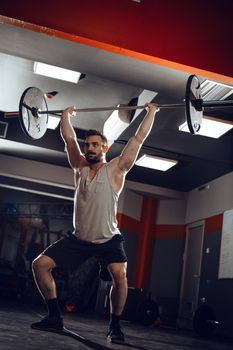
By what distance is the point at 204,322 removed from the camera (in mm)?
6102

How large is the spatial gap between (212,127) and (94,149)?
10.8ft

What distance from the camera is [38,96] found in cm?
413

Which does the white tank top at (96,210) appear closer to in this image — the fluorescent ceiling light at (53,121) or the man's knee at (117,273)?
the man's knee at (117,273)

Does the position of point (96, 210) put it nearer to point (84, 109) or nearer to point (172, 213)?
point (84, 109)

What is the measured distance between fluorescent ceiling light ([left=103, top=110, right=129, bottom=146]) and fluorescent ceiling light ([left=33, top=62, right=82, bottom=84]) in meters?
0.91

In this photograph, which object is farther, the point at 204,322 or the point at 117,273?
the point at 204,322

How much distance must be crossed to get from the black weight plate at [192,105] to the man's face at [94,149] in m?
0.68

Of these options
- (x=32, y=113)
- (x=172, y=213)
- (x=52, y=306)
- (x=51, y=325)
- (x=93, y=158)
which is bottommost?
(x=51, y=325)

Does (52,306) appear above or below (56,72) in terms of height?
below

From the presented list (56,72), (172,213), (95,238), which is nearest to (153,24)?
(95,238)

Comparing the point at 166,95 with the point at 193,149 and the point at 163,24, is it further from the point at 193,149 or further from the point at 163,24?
the point at 193,149

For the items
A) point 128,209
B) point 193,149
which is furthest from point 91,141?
point 128,209

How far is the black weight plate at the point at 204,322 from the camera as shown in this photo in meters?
5.98

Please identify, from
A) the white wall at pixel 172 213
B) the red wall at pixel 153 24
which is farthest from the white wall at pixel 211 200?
the red wall at pixel 153 24
